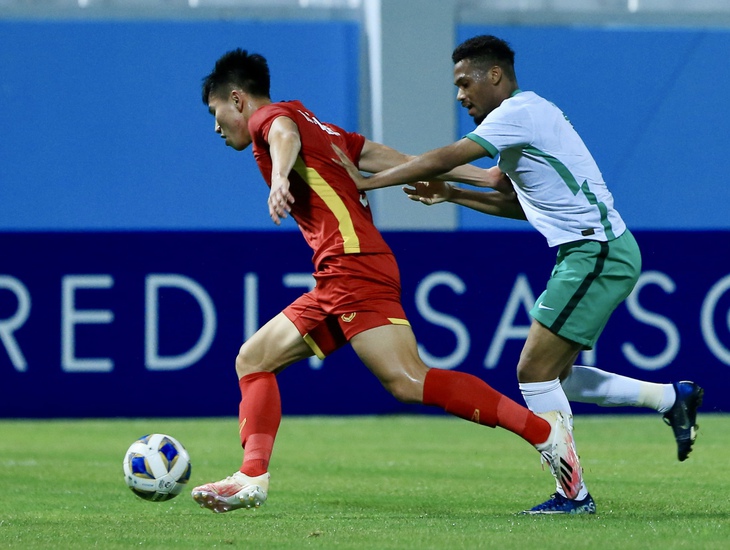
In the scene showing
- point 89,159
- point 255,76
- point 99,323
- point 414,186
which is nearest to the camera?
point 255,76

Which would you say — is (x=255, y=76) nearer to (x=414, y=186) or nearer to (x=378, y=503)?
(x=414, y=186)

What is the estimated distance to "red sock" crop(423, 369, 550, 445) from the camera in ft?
16.2

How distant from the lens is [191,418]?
9.99m

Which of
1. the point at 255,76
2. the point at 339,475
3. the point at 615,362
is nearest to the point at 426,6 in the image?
the point at 615,362

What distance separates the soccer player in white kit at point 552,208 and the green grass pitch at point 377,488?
0.56 m

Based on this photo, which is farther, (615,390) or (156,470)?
(615,390)

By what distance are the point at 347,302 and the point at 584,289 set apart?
0.91 metres

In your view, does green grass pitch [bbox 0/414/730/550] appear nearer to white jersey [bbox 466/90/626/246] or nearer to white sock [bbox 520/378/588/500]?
white sock [bbox 520/378/588/500]

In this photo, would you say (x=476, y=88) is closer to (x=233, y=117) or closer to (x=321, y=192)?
(x=321, y=192)

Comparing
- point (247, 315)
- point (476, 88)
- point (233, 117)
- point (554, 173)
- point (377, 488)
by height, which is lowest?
point (247, 315)

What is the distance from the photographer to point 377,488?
6.26 metres

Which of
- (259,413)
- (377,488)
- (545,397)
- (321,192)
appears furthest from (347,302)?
(377,488)

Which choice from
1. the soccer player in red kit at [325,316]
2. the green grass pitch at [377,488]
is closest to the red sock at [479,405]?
the soccer player in red kit at [325,316]

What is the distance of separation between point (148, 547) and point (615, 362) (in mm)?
6358
